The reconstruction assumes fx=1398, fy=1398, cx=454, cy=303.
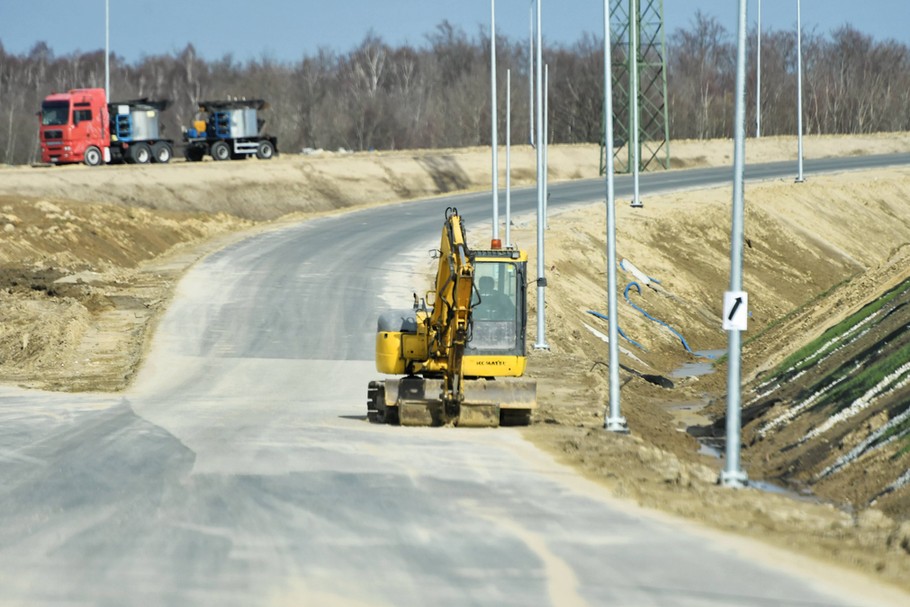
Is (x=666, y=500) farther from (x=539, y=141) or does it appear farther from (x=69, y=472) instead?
(x=539, y=141)

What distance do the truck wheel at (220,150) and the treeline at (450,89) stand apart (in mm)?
33853

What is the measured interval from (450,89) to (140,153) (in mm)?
77959

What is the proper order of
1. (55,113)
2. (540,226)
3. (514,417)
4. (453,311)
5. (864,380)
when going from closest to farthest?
(453,311), (514,417), (864,380), (540,226), (55,113)

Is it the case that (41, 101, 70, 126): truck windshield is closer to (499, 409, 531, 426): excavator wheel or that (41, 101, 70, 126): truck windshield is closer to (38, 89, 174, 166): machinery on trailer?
(38, 89, 174, 166): machinery on trailer

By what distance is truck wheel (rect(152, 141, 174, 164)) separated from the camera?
6744 cm

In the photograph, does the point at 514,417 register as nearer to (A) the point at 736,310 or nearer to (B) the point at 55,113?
(A) the point at 736,310

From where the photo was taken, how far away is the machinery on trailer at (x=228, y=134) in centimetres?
7062

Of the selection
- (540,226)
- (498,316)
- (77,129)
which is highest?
(77,129)

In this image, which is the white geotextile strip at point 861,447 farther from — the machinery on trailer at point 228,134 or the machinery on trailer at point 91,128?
the machinery on trailer at point 228,134

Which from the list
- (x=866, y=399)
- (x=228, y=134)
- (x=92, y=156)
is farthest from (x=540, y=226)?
(x=228, y=134)

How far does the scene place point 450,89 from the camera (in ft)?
466

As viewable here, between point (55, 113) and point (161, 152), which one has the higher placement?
point (55, 113)

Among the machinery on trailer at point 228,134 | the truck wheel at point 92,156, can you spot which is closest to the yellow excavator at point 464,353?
the truck wheel at point 92,156

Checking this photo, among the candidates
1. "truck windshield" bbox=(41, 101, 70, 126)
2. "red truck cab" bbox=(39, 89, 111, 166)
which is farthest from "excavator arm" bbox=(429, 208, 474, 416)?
"truck windshield" bbox=(41, 101, 70, 126)
